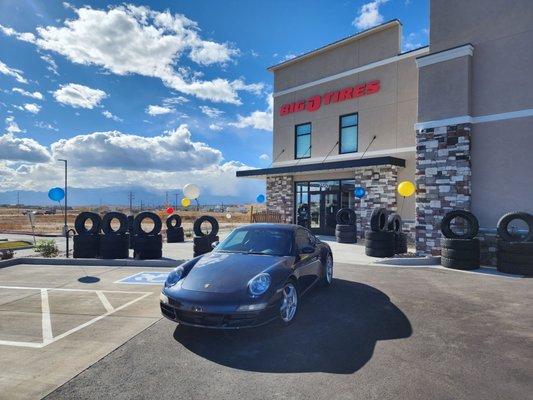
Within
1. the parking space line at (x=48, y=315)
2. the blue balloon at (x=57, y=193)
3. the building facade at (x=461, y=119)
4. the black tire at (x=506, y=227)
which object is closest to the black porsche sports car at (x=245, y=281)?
the parking space line at (x=48, y=315)

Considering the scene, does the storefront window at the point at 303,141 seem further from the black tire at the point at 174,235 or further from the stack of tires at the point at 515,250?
the stack of tires at the point at 515,250

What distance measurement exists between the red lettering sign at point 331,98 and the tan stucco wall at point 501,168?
7.88 m

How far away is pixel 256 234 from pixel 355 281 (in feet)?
10.7

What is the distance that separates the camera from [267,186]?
2262cm

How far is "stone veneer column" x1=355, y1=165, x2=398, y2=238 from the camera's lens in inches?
667

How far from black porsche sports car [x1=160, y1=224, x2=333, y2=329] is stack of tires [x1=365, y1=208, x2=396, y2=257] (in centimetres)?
579

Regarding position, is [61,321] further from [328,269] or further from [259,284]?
[328,269]

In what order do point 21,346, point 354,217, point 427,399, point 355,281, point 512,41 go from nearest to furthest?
point 427,399
point 21,346
point 355,281
point 512,41
point 354,217

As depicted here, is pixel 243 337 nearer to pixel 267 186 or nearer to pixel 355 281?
pixel 355 281

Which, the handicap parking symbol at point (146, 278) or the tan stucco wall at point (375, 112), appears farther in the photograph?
the tan stucco wall at point (375, 112)

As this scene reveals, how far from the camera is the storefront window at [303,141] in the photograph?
21250 millimetres

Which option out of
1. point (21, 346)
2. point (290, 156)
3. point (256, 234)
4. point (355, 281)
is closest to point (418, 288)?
point (355, 281)

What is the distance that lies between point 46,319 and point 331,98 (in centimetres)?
1781

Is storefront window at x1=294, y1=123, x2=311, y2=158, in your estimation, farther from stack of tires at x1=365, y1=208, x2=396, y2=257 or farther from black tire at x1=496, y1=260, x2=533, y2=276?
black tire at x1=496, y1=260, x2=533, y2=276
